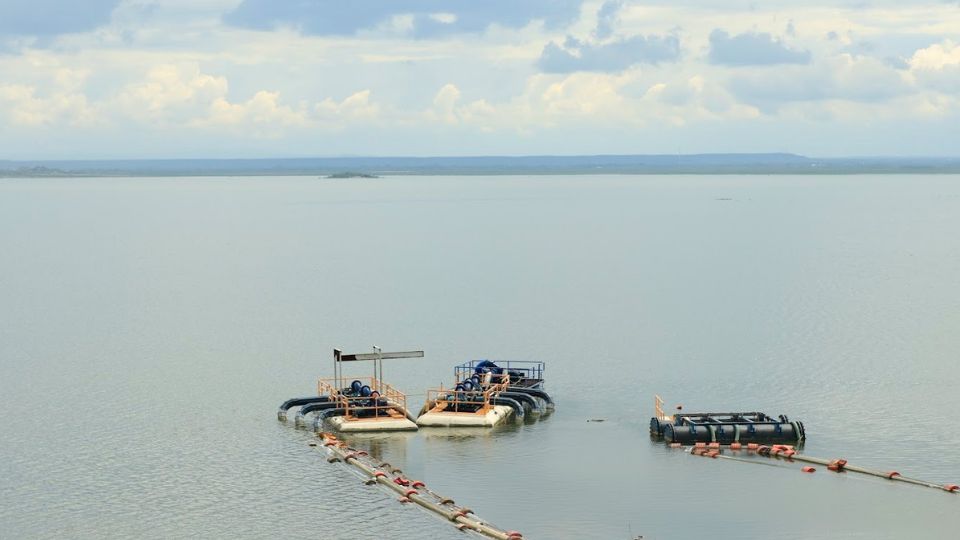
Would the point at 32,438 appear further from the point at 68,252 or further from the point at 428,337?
the point at 68,252

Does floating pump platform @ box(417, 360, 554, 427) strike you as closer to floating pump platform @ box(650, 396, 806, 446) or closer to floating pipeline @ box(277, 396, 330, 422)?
floating pipeline @ box(277, 396, 330, 422)

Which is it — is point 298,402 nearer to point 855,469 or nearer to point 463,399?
point 463,399

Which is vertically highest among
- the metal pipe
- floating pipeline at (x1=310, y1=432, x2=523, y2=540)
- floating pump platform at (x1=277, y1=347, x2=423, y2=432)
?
floating pump platform at (x1=277, y1=347, x2=423, y2=432)

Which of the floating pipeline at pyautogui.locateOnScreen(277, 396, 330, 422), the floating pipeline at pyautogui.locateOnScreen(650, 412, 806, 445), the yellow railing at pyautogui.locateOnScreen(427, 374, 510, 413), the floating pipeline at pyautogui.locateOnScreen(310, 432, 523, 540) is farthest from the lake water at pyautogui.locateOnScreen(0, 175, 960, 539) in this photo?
the yellow railing at pyautogui.locateOnScreen(427, 374, 510, 413)

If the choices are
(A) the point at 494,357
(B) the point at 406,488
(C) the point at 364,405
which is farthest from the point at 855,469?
(A) the point at 494,357

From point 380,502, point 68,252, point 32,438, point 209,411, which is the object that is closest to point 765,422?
point 380,502

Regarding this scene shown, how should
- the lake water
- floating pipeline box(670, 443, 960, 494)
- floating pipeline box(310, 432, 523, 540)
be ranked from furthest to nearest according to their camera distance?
Answer: floating pipeline box(670, 443, 960, 494), the lake water, floating pipeline box(310, 432, 523, 540)

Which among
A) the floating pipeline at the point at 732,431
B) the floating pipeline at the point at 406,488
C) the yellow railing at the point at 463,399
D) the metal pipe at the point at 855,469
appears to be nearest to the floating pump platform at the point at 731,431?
the floating pipeline at the point at 732,431
